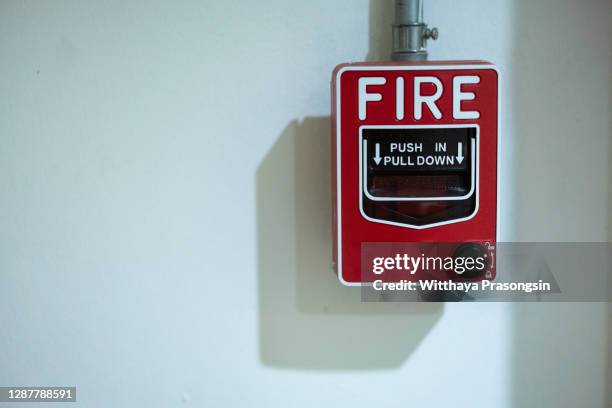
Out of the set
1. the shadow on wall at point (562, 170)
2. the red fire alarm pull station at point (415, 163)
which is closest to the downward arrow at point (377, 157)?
the red fire alarm pull station at point (415, 163)

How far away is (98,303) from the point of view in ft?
3.20

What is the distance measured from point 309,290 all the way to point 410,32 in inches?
15.4

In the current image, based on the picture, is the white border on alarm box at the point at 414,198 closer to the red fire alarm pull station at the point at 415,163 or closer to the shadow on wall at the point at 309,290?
the red fire alarm pull station at the point at 415,163

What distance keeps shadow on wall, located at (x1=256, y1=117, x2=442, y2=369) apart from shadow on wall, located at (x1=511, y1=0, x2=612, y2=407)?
173 mm

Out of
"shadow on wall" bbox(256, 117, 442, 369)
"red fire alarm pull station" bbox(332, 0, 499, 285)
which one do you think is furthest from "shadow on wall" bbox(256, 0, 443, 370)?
"red fire alarm pull station" bbox(332, 0, 499, 285)

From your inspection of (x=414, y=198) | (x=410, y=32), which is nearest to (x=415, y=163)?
(x=414, y=198)

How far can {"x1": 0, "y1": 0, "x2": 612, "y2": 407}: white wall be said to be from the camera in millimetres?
914

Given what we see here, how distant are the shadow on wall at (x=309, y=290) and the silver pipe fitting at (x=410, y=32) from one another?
15 centimetres

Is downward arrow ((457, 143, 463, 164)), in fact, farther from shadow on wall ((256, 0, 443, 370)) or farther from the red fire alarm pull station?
shadow on wall ((256, 0, 443, 370))

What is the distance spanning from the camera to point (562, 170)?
93 cm

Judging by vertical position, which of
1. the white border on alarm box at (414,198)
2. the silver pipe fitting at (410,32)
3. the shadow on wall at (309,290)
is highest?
the silver pipe fitting at (410,32)

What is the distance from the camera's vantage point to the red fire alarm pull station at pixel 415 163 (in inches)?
31.7

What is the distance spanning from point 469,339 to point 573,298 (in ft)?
0.54

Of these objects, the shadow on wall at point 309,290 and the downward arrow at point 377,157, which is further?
the shadow on wall at point 309,290
